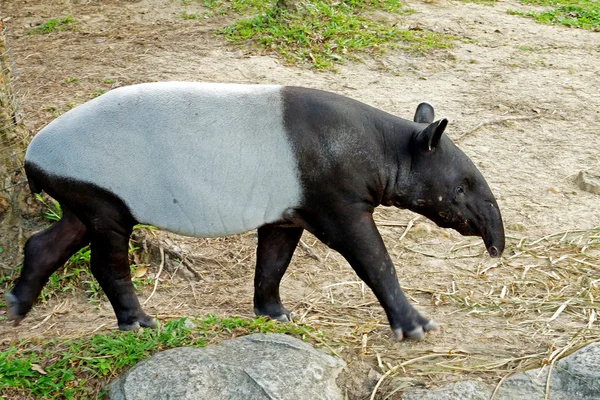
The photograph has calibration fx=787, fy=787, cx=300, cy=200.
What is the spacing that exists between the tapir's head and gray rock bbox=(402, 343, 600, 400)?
959mm

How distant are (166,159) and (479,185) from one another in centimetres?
196

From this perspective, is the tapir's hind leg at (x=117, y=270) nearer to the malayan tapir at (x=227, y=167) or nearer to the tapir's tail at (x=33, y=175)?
the malayan tapir at (x=227, y=167)

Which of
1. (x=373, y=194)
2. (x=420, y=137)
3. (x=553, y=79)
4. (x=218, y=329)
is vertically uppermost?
(x=420, y=137)

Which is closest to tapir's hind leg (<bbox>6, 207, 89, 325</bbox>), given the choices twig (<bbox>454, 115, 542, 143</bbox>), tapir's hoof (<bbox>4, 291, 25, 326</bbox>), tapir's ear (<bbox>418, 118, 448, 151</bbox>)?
tapir's hoof (<bbox>4, 291, 25, 326</bbox>)

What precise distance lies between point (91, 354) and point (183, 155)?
4.04 feet

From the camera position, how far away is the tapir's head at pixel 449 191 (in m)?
4.86

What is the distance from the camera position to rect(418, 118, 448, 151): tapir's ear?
4609 millimetres

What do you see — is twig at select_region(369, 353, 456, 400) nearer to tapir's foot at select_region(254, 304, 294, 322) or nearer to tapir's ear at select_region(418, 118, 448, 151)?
tapir's foot at select_region(254, 304, 294, 322)

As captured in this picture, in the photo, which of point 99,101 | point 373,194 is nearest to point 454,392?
point 373,194

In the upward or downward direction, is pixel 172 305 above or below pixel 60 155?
below

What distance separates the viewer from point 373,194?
4797mm

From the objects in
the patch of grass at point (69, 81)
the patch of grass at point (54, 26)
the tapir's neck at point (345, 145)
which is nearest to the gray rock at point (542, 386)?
the tapir's neck at point (345, 145)

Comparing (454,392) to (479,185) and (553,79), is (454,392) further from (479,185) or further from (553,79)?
(553,79)

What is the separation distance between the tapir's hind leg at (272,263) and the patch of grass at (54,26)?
273 inches
